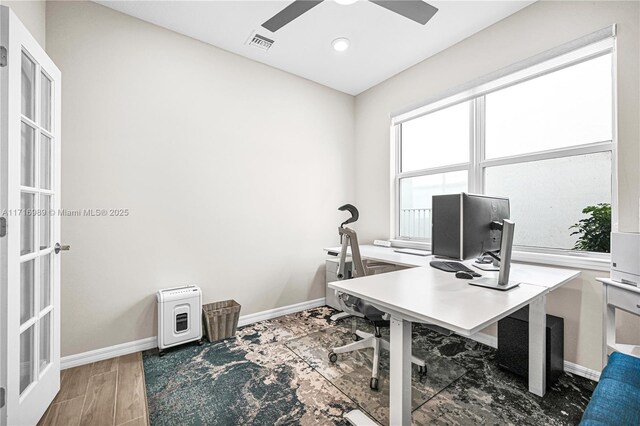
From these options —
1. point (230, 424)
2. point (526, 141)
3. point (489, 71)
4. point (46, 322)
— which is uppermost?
point (489, 71)

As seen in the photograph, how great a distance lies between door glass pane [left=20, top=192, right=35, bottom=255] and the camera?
4.61ft

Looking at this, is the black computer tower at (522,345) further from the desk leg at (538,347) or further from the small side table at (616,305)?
the small side table at (616,305)

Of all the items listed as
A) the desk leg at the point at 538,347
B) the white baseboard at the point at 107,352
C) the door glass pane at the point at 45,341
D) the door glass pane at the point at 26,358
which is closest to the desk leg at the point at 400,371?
the desk leg at the point at 538,347

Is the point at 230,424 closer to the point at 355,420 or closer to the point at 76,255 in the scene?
the point at 355,420

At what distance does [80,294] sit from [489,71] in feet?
12.6

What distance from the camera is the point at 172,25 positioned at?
7.84 ft

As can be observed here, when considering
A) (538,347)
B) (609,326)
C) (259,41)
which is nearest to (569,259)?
(609,326)

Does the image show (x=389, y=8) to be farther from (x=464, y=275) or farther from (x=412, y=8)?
(x=464, y=275)

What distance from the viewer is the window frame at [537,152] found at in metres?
1.83

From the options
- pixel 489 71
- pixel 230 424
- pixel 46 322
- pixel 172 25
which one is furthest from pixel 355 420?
pixel 172 25

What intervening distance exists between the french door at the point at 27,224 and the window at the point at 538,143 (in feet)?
10.2

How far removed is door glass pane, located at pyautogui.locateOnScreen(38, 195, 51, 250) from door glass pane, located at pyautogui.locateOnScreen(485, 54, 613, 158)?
11.1 feet

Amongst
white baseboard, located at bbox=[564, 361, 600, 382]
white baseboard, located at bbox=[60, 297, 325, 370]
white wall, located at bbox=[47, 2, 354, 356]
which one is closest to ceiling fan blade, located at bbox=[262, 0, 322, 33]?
white wall, located at bbox=[47, 2, 354, 356]

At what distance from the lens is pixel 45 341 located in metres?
1.61
